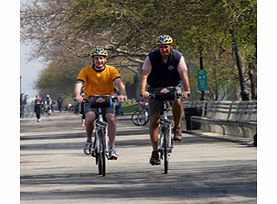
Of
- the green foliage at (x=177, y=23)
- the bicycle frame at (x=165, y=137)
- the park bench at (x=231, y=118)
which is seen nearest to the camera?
the bicycle frame at (x=165, y=137)

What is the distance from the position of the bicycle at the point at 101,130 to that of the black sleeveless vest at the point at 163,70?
2.38 ft

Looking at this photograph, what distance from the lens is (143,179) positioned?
1551 centimetres

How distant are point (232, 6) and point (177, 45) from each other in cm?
731

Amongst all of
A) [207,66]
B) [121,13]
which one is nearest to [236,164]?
[121,13]

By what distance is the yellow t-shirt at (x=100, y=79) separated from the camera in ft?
54.2

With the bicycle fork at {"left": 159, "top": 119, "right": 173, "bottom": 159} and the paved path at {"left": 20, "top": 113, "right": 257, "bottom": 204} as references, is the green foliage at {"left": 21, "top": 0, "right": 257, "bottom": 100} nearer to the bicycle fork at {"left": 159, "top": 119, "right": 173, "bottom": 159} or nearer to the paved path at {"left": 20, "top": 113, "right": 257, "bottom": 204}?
the paved path at {"left": 20, "top": 113, "right": 257, "bottom": 204}

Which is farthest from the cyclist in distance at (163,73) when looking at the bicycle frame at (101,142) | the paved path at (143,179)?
the paved path at (143,179)

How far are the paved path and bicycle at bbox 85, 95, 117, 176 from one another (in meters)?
0.24

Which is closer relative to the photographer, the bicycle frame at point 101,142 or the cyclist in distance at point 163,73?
the cyclist in distance at point 163,73

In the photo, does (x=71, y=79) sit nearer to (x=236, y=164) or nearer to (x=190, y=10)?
(x=190, y=10)

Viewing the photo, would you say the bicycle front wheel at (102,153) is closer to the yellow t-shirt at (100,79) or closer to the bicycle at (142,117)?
the yellow t-shirt at (100,79)

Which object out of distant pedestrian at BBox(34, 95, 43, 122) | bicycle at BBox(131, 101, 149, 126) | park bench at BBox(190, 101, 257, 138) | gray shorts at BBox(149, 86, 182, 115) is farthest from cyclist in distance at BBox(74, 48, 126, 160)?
distant pedestrian at BBox(34, 95, 43, 122)

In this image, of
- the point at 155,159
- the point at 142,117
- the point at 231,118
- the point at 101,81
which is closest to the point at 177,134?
the point at 155,159
